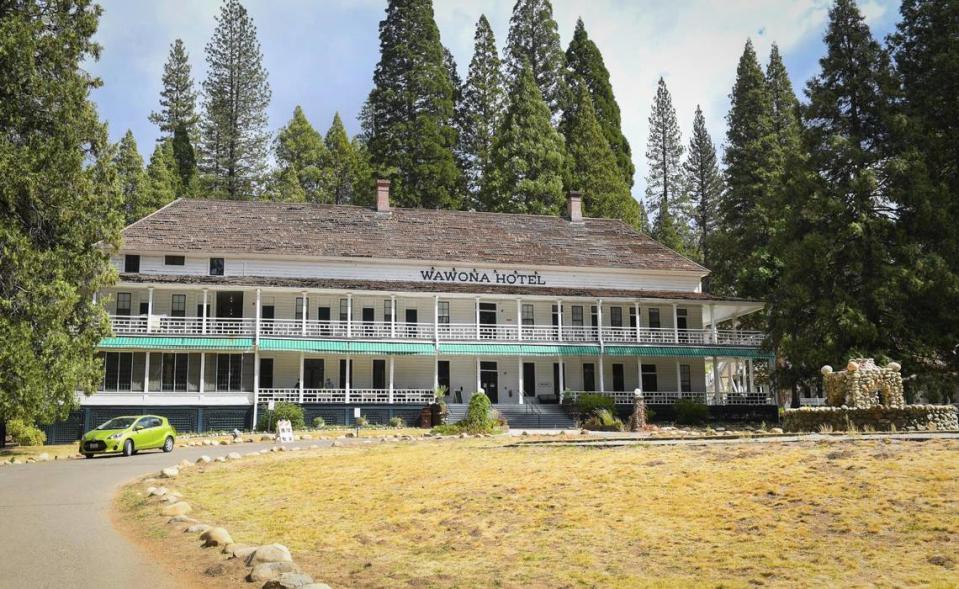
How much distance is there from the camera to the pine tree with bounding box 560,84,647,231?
59.1m

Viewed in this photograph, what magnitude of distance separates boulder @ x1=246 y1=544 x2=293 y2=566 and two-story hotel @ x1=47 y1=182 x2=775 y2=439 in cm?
2848

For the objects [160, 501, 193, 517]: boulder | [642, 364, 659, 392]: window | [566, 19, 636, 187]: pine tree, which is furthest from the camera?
[566, 19, 636, 187]: pine tree

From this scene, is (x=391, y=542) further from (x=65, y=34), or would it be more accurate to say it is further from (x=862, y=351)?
(x=862, y=351)

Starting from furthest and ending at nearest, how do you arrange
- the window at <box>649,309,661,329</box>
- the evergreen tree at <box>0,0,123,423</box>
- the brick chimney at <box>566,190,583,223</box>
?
1. the brick chimney at <box>566,190,583,223</box>
2. the window at <box>649,309,661,329</box>
3. the evergreen tree at <box>0,0,123,423</box>

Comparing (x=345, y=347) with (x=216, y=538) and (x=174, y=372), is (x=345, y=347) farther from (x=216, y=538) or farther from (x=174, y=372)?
(x=216, y=538)

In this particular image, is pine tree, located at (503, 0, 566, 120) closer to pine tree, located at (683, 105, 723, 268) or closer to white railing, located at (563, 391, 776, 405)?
pine tree, located at (683, 105, 723, 268)

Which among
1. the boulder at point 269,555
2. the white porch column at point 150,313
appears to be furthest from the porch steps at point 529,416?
the boulder at point 269,555

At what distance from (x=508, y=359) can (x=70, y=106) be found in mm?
24481

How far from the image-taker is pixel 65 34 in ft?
81.8

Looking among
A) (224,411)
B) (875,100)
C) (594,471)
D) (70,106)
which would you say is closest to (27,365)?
(70,106)

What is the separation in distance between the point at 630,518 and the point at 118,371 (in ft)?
107

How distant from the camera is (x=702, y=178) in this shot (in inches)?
2908

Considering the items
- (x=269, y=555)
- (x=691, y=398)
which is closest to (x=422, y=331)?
(x=691, y=398)

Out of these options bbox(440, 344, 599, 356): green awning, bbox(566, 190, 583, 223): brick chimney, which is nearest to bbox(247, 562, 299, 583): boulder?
bbox(440, 344, 599, 356): green awning
